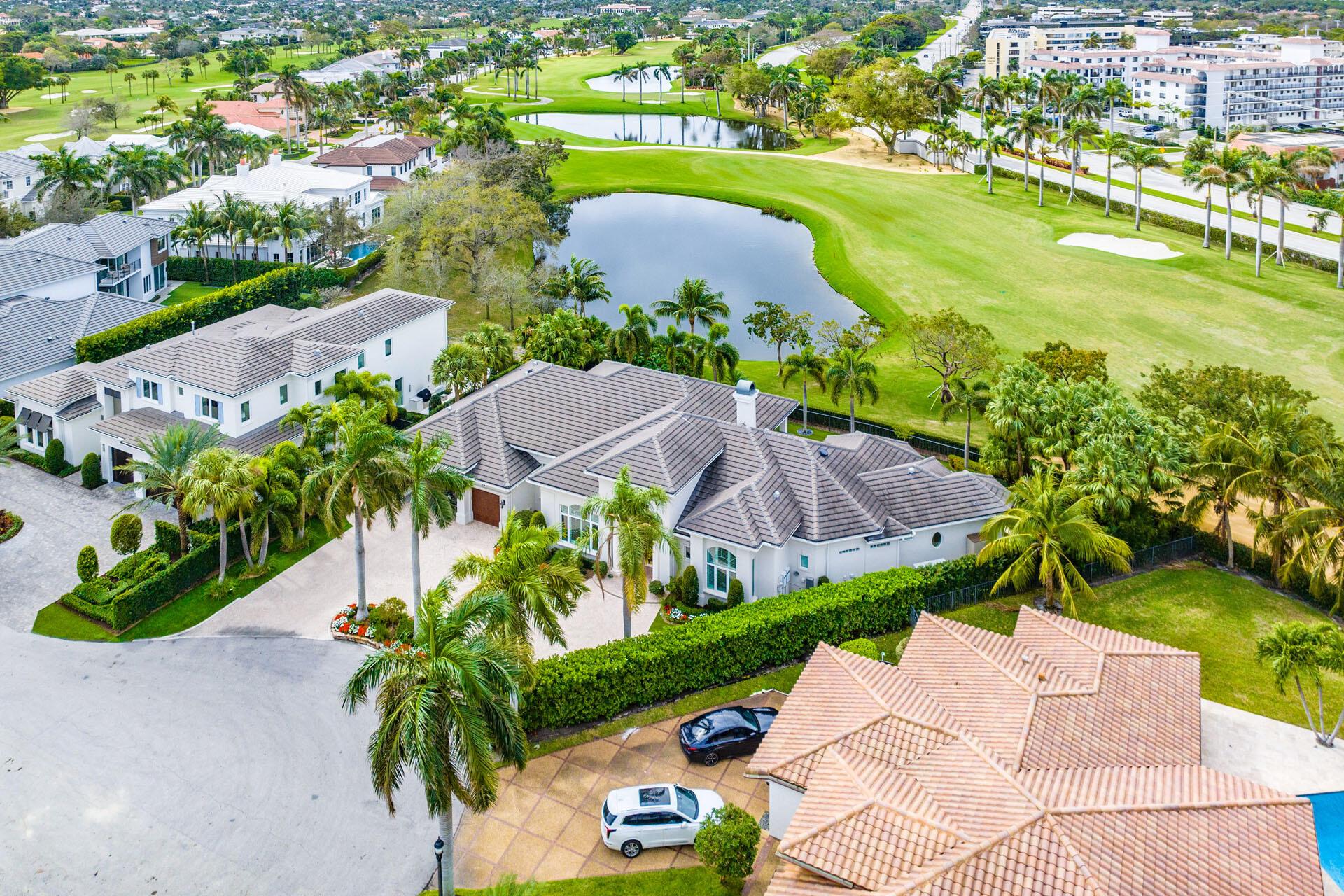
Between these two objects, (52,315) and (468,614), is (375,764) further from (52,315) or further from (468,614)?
(52,315)

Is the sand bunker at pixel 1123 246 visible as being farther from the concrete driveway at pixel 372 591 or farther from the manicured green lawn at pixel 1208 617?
the concrete driveway at pixel 372 591

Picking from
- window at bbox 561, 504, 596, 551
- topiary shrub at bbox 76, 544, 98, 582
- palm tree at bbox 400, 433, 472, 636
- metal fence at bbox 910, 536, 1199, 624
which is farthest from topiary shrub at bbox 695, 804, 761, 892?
topiary shrub at bbox 76, 544, 98, 582

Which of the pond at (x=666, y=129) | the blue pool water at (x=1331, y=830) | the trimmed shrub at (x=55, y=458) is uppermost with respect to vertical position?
the pond at (x=666, y=129)

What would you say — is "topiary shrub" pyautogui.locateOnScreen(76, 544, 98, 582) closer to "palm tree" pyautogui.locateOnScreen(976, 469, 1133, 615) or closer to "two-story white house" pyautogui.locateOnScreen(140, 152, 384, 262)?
"palm tree" pyautogui.locateOnScreen(976, 469, 1133, 615)

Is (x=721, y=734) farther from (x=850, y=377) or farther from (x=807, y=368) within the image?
(x=807, y=368)

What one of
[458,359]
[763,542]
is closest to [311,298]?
[458,359]

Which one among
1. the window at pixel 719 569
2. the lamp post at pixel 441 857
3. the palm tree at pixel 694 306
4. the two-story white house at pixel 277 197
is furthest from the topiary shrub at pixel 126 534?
Answer: the two-story white house at pixel 277 197

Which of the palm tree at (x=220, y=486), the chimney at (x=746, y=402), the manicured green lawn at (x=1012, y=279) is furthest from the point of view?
the manicured green lawn at (x=1012, y=279)
